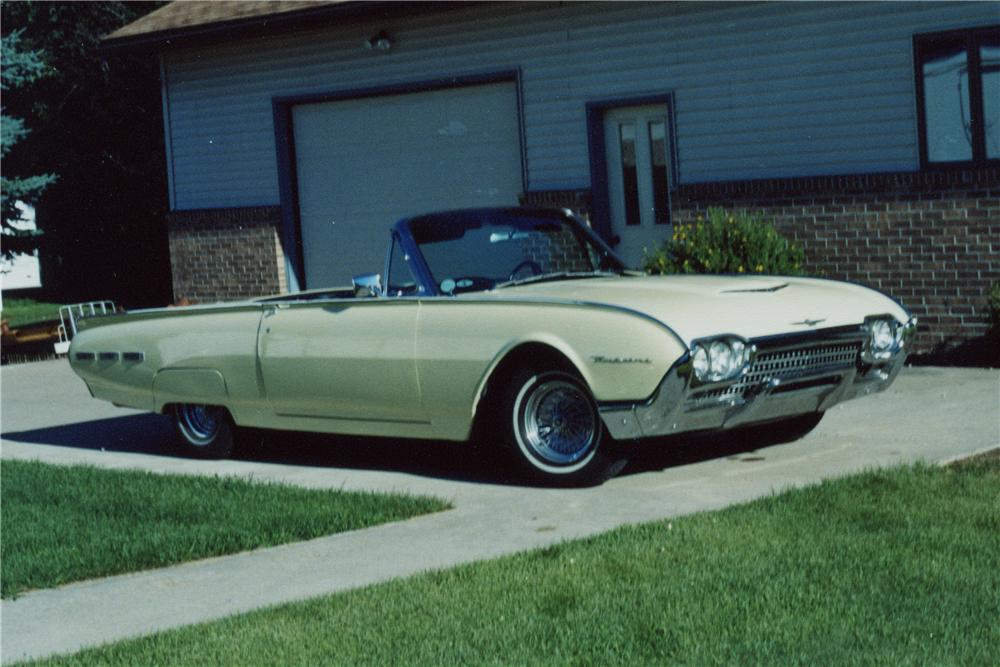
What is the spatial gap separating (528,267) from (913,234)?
4.99m

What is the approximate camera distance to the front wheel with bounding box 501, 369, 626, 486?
7.55 metres

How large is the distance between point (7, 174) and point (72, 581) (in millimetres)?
22000

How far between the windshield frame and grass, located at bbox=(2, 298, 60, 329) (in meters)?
19.5

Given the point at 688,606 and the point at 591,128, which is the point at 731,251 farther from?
the point at 688,606

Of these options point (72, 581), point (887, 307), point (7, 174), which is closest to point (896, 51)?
point (887, 307)

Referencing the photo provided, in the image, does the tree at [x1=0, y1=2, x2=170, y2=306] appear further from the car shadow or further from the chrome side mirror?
the chrome side mirror

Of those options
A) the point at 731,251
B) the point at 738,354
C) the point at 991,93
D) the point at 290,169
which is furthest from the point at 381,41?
the point at 738,354

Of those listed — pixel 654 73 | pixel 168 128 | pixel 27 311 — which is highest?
pixel 168 128

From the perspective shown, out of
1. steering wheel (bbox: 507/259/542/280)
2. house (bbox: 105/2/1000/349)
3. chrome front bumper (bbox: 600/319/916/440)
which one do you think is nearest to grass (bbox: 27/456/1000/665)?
chrome front bumper (bbox: 600/319/916/440)

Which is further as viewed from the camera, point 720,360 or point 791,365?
point 791,365

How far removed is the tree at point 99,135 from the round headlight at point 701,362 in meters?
21.9

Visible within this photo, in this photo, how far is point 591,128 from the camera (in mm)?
14812

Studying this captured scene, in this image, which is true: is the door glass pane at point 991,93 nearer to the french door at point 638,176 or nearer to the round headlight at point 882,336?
the french door at point 638,176

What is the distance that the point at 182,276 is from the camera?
18.8 metres
